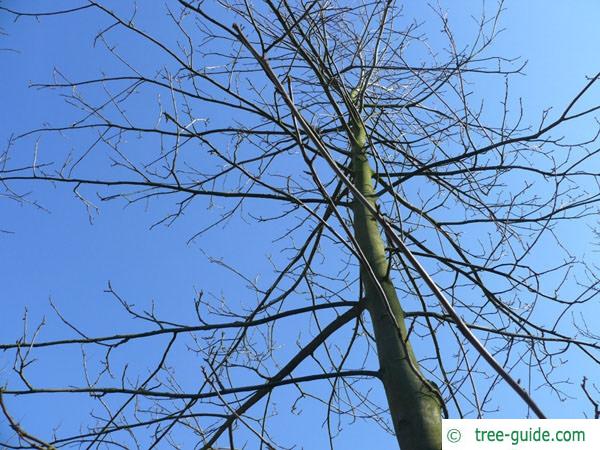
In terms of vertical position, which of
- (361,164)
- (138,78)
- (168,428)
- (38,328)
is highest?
(138,78)

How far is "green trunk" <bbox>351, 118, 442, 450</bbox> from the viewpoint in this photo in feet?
5.65

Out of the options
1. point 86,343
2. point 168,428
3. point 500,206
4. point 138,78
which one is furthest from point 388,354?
point 138,78

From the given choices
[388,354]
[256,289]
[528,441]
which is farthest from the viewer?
[256,289]

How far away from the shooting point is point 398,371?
191cm

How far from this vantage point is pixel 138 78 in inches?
114

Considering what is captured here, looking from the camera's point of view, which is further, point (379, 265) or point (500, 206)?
point (500, 206)

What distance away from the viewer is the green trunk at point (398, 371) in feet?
5.65

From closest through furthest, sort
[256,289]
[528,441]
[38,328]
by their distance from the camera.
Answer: [528,441] < [38,328] < [256,289]

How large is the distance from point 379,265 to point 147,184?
3.60 feet

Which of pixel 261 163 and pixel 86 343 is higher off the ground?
pixel 261 163

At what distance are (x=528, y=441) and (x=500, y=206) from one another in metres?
1.67

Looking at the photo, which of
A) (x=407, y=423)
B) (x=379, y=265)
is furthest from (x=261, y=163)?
Answer: (x=407, y=423)

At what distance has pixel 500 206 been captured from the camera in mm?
3199

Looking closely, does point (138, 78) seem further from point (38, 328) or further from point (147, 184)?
point (38, 328)
